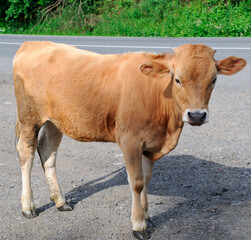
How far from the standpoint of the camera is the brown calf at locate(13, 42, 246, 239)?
13.8ft

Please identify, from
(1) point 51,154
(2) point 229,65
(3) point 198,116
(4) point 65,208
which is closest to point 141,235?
(4) point 65,208

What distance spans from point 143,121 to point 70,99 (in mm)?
862

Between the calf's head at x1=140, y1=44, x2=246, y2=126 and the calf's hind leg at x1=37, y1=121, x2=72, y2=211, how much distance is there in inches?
69.4

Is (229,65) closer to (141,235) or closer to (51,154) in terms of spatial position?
(141,235)

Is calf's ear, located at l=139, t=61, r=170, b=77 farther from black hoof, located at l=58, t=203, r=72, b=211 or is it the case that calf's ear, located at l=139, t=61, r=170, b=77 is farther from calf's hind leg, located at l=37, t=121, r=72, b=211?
black hoof, located at l=58, t=203, r=72, b=211

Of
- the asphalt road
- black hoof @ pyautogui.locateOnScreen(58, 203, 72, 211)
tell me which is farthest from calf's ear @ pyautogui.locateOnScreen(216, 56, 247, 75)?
black hoof @ pyautogui.locateOnScreen(58, 203, 72, 211)

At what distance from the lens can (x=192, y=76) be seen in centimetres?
412

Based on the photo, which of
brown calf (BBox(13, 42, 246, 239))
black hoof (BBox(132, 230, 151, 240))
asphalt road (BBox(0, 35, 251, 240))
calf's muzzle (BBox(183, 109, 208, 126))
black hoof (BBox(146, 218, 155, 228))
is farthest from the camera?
black hoof (BBox(146, 218, 155, 228))

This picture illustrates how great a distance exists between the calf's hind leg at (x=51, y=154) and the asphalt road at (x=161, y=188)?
20 centimetres

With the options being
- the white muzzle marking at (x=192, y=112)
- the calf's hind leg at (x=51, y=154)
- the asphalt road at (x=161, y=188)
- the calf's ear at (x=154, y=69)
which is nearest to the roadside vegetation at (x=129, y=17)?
the asphalt road at (x=161, y=188)

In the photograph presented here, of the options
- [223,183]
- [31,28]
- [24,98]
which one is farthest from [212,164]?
[31,28]

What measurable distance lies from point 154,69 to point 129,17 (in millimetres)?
14010

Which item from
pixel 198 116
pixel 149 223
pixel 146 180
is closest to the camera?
pixel 198 116

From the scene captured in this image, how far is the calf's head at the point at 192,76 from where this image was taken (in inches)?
160
